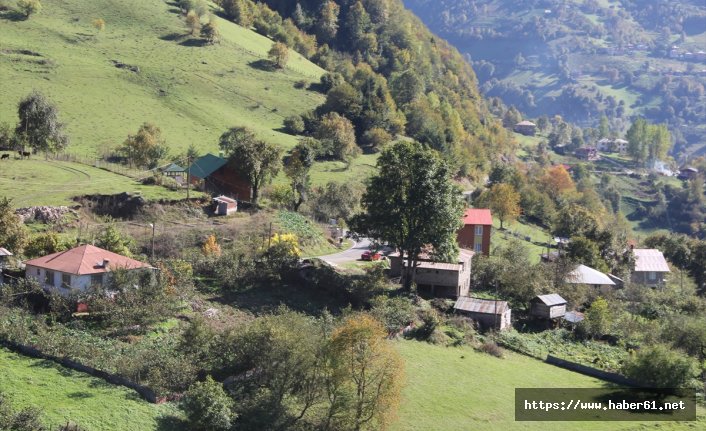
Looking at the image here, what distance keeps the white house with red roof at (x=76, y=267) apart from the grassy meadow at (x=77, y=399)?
8208 millimetres

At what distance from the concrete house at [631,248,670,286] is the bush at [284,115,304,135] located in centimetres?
5051

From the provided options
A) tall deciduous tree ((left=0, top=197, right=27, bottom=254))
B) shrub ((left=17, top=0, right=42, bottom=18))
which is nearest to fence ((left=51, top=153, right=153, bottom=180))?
tall deciduous tree ((left=0, top=197, right=27, bottom=254))

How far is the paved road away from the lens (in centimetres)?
6078

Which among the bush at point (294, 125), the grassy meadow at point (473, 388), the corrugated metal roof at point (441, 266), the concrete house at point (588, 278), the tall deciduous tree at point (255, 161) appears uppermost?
the bush at point (294, 125)

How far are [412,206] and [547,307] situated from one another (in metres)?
13.9

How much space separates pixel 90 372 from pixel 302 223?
1353 inches

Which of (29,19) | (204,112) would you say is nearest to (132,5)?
(29,19)

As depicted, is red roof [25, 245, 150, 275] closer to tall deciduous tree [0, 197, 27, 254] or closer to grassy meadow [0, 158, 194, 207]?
tall deciduous tree [0, 197, 27, 254]

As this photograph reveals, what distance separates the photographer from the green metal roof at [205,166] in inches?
2918

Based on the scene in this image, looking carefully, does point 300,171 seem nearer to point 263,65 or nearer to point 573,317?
point 573,317

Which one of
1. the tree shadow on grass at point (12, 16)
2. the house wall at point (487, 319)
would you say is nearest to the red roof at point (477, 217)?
the house wall at point (487, 319)

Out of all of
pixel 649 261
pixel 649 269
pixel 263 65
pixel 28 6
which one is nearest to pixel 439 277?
pixel 649 269

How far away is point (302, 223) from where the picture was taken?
66.9 m

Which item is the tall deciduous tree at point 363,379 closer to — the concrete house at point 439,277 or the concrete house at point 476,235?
the concrete house at point 439,277
